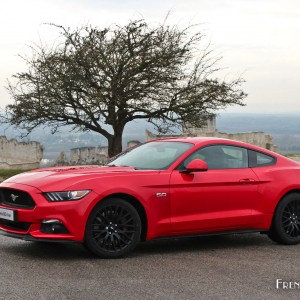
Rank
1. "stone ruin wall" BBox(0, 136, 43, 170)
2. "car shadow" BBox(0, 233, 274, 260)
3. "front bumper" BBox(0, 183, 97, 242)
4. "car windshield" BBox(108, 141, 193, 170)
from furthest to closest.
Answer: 1. "stone ruin wall" BBox(0, 136, 43, 170)
2. "car windshield" BBox(108, 141, 193, 170)
3. "car shadow" BBox(0, 233, 274, 260)
4. "front bumper" BBox(0, 183, 97, 242)

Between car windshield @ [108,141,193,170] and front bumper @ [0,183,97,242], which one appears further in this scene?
car windshield @ [108,141,193,170]

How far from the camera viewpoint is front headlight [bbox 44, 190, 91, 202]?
24.9ft

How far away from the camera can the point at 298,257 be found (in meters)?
8.27

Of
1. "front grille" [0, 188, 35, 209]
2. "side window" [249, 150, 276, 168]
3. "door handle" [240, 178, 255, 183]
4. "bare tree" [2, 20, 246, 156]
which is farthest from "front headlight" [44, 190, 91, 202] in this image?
"bare tree" [2, 20, 246, 156]

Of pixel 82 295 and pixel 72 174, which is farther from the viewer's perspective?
pixel 72 174

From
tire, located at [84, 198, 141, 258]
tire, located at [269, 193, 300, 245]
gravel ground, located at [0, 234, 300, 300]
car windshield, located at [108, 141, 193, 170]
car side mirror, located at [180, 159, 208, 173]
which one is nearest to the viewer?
gravel ground, located at [0, 234, 300, 300]

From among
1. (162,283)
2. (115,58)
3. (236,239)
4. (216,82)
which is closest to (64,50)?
(115,58)

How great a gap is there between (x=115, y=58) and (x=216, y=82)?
532 centimetres

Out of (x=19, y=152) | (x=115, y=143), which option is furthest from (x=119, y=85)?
(x=19, y=152)

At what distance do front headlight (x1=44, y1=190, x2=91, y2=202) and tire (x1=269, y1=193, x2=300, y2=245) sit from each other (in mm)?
2867

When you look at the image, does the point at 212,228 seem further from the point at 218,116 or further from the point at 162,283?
the point at 218,116

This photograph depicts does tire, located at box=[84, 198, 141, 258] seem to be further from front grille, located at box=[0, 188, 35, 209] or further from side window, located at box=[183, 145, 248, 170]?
side window, located at box=[183, 145, 248, 170]

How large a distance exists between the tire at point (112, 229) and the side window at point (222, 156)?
1174 millimetres

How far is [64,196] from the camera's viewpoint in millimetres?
7617
